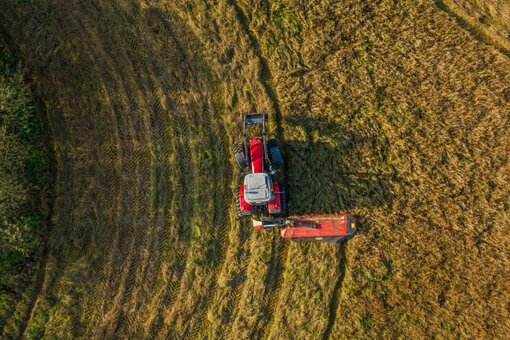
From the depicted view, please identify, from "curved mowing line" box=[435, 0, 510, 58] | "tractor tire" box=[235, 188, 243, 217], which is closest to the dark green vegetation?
"tractor tire" box=[235, 188, 243, 217]

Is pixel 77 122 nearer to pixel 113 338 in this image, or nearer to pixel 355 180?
pixel 113 338

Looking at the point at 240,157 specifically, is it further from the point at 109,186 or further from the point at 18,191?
the point at 18,191

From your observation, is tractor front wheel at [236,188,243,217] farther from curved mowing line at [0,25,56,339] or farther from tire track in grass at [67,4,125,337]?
curved mowing line at [0,25,56,339]

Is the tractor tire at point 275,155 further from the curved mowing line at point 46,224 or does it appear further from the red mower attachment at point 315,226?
the curved mowing line at point 46,224

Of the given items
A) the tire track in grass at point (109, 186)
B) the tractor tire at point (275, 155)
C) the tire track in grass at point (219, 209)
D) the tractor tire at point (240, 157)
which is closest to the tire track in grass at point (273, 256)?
the tractor tire at point (275, 155)

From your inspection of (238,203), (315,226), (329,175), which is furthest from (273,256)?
(329,175)

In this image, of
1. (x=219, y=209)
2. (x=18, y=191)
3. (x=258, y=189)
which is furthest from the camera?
(x=219, y=209)
